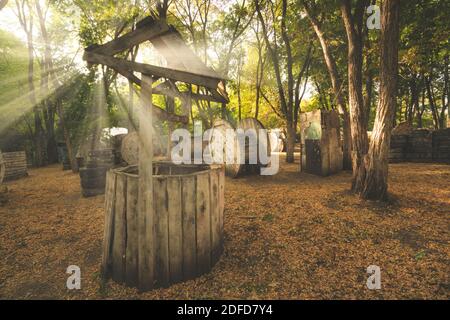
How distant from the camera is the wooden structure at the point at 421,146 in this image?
10891 millimetres

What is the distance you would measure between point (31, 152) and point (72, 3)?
1073 cm

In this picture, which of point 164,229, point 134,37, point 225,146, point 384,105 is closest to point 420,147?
point 384,105

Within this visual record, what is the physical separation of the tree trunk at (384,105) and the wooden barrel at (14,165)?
13834 millimetres

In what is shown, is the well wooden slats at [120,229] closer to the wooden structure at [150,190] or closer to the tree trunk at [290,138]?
the wooden structure at [150,190]

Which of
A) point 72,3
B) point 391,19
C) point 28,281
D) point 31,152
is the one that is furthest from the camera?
point 31,152

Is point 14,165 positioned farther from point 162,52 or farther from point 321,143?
point 321,143

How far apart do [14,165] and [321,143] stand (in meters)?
13.4

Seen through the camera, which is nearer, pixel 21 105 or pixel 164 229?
pixel 164 229

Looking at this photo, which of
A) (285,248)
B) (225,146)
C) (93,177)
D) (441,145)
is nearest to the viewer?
→ (285,248)

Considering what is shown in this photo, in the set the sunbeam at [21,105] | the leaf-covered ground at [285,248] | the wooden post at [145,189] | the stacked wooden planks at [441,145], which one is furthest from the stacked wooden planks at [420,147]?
the sunbeam at [21,105]

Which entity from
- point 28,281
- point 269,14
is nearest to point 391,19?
point 28,281

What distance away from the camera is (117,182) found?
2.85 meters

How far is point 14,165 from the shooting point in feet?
34.9
